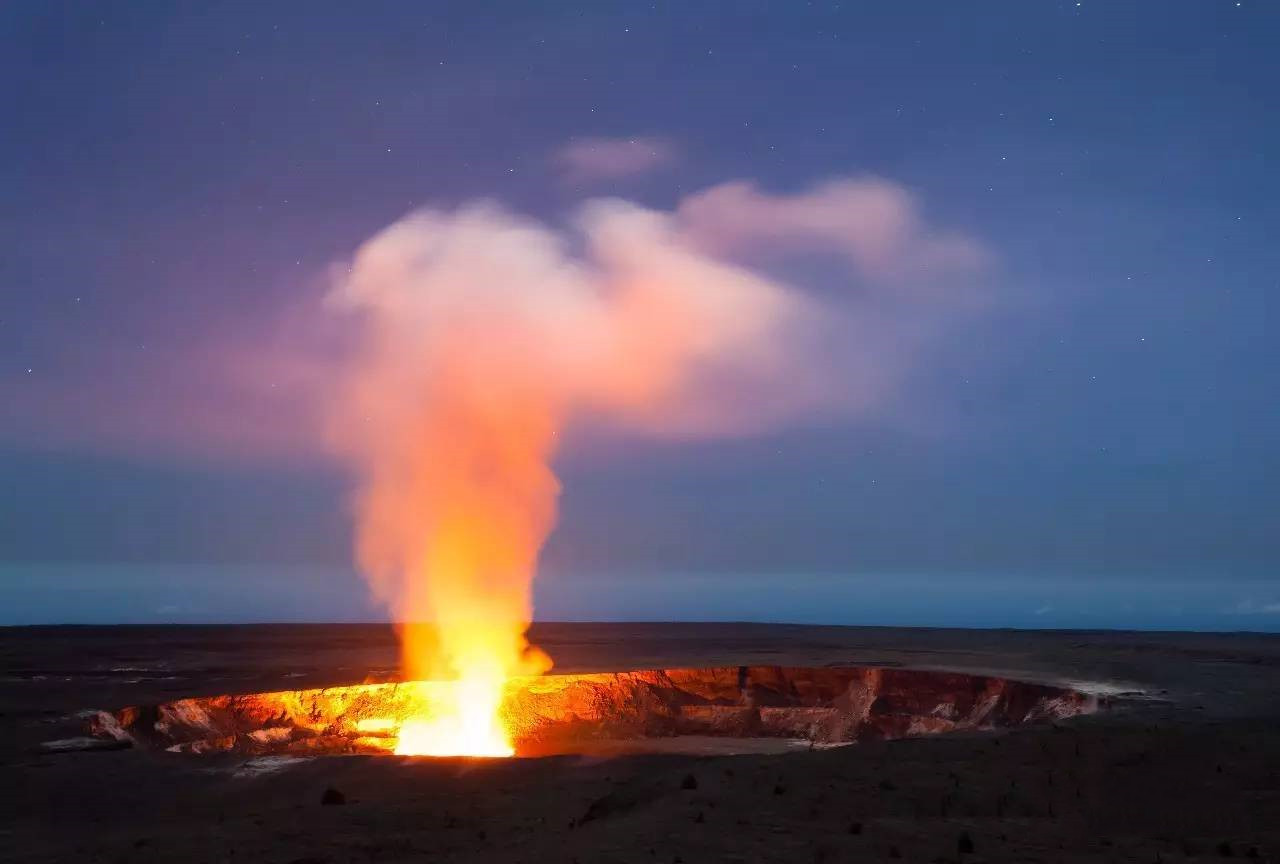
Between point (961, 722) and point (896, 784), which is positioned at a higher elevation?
point (896, 784)

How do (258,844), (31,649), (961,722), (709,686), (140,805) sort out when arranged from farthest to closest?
(31,649)
(709,686)
(961,722)
(140,805)
(258,844)

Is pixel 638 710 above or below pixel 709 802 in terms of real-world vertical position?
below

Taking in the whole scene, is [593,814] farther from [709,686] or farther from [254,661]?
[254,661]

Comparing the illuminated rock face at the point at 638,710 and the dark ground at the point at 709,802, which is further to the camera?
the illuminated rock face at the point at 638,710

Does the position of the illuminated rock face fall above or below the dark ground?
below

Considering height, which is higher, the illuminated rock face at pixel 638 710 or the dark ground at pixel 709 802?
the dark ground at pixel 709 802

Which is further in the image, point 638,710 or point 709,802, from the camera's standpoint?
point 638,710

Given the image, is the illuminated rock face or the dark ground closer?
the dark ground

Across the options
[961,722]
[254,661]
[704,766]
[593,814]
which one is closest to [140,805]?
[593,814]
